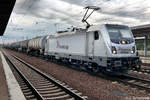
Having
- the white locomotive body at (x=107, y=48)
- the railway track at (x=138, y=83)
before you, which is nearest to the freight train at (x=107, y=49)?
the white locomotive body at (x=107, y=48)

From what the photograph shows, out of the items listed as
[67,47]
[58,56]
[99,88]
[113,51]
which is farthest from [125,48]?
[58,56]

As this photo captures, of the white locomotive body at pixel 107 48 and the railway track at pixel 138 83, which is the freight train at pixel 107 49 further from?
the railway track at pixel 138 83

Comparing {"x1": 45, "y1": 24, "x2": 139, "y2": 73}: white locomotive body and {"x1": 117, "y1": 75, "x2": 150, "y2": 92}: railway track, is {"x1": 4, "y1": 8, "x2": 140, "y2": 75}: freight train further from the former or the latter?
{"x1": 117, "y1": 75, "x2": 150, "y2": 92}: railway track

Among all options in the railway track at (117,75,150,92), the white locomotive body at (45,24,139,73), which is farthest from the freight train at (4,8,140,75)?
the railway track at (117,75,150,92)

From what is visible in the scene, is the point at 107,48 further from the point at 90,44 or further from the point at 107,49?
the point at 90,44

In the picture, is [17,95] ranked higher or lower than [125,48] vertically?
lower

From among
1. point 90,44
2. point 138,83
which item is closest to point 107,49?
point 90,44

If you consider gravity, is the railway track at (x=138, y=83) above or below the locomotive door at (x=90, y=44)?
below

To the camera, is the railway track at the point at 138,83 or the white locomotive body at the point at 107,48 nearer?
the railway track at the point at 138,83

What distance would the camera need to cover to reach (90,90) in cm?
870

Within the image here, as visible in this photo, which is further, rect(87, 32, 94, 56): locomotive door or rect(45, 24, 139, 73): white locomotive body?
rect(87, 32, 94, 56): locomotive door

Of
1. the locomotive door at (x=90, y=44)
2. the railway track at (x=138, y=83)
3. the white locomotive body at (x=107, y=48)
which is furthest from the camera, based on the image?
the locomotive door at (x=90, y=44)

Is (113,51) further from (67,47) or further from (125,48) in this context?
(67,47)

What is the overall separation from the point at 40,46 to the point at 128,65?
2106 cm
